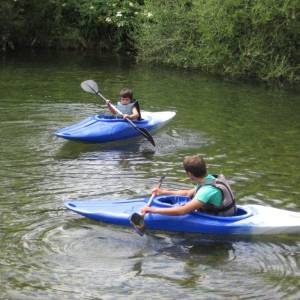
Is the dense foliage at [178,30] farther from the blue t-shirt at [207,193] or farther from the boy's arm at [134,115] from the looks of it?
the blue t-shirt at [207,193]

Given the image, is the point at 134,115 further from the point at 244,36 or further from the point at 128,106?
the point at 244,36

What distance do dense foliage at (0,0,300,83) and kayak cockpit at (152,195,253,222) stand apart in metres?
10.4

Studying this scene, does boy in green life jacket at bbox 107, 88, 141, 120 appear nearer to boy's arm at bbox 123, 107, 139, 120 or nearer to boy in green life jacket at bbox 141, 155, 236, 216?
boy's arm at bbox 123, 107, 139, 120

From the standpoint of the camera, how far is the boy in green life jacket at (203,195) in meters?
6.00

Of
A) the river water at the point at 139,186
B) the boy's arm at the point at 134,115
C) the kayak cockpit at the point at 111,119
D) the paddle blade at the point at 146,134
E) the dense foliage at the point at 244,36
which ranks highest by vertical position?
the dense foliage at the point at 244,36

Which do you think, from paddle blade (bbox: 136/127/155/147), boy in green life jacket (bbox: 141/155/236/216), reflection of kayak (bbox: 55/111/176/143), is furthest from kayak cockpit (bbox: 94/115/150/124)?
boy in green life jacket (bbox: 141/155/236/216)

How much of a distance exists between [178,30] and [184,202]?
12.6 m

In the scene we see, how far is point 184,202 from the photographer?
6465 mm

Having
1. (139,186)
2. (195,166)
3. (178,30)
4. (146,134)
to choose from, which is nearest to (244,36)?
(178,30)

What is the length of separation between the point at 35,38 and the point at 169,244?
18157mm

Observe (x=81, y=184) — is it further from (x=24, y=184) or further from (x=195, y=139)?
(x=195, y=139)

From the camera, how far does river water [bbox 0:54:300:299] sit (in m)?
5.25

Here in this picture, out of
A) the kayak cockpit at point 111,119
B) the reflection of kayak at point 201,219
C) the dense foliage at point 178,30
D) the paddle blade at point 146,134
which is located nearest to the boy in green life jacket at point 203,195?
the reflection of kayak at point 201,219

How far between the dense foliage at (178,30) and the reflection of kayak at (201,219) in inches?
411
